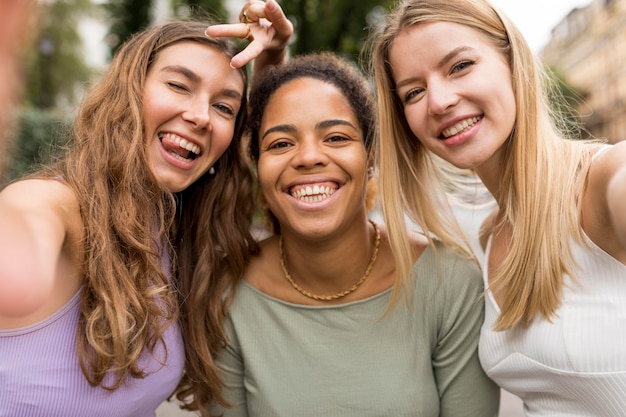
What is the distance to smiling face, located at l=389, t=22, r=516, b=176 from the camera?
7.59 ft

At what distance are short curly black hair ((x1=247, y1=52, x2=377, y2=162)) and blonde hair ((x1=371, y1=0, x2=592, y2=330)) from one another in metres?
0.17

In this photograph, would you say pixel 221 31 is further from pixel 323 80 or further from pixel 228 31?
pixel 323 80

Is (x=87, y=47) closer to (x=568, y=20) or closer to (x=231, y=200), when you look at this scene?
(x=231, y=200)

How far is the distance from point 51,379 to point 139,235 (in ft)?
1.91

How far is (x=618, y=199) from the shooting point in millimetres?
1815

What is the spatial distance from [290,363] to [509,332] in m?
0.91

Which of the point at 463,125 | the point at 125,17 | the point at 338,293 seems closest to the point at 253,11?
the point at 463,125

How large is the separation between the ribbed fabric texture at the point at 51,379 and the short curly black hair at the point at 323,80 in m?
1.17

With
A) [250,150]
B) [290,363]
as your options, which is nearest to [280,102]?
[250,150]

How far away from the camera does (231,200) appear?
2.97 meters

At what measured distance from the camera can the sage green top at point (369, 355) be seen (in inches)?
102

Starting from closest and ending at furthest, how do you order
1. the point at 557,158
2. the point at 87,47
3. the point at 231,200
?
the point at 557,158 < the point at 231,200 < the point at 87,47

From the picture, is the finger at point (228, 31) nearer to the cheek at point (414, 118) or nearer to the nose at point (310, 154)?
the nose at point (310, 154)

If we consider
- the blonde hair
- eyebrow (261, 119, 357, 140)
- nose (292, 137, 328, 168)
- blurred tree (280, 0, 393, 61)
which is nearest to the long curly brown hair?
Result: eyebrow (261, 119, 357, 140)
